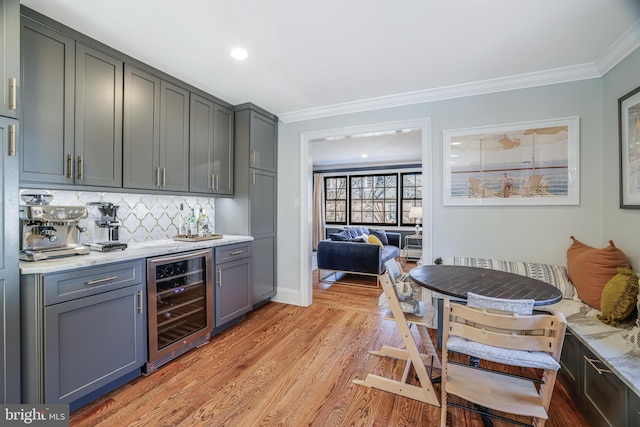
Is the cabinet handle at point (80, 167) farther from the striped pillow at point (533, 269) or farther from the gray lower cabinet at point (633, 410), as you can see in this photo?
the gray lower cabinet at point (633, 410)

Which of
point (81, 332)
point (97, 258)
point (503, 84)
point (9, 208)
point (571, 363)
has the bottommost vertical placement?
point (571, 363)

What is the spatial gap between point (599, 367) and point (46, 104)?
3.59 m

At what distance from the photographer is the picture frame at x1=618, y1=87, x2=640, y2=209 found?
1.97 m

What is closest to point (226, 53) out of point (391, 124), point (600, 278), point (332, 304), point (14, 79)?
point (14, 79)

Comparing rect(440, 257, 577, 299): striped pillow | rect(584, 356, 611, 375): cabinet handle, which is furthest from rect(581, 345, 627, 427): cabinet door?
rect(440, 257, 577, 299): striped pillow

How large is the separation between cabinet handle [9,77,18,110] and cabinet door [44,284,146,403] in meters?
1.11

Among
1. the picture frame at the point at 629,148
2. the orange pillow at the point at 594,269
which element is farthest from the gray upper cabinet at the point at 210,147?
the picture frame at the point at 629,148

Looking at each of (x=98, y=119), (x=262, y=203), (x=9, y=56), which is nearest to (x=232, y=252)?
(x=262, y=203)

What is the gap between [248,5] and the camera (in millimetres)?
1714

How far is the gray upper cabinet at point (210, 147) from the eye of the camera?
284cm

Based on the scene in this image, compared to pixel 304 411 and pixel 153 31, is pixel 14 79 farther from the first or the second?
pixel 304 411

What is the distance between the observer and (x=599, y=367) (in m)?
1.53

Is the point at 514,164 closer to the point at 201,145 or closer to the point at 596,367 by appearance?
the point at 596,367

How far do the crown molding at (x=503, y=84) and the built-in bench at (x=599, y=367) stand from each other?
182 centimetres
